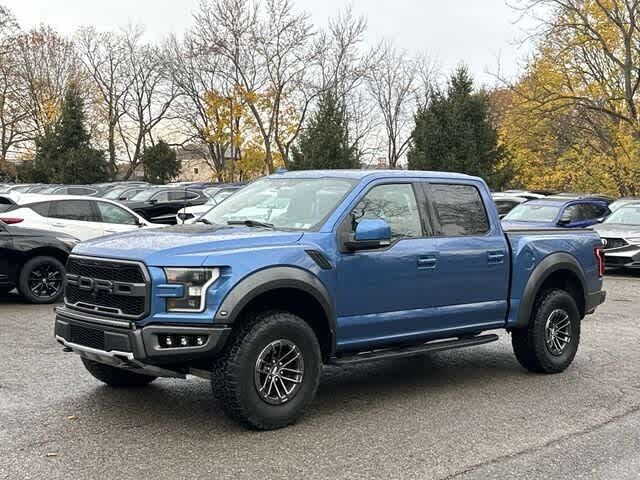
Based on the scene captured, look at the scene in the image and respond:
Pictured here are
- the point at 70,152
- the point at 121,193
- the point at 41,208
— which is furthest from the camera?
the point at 70,152

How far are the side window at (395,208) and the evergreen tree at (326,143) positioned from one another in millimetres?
28764

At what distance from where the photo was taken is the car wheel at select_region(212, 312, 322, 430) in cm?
538

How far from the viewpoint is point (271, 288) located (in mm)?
5504

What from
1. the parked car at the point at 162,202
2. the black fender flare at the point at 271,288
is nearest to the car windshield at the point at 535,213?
the parked car at the point at 162,202

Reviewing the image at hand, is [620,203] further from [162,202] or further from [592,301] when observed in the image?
[162,202]

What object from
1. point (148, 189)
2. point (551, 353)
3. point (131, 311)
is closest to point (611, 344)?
point (551, 353)

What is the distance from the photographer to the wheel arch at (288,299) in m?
5.31

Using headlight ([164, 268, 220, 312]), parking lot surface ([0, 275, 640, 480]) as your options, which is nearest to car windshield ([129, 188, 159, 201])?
parking lot surface ([0, 275, 640, 480])

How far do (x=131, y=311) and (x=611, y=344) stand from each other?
6.22 metres

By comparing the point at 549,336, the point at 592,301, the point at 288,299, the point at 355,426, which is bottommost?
the point at 355,426

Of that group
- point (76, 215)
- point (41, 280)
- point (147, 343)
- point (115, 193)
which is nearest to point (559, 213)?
point (76, 215)

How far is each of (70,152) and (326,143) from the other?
61.8 feet

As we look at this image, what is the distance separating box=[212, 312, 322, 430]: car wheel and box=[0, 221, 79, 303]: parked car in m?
7.05

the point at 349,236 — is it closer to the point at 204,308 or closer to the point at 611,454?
the point at 204,308
